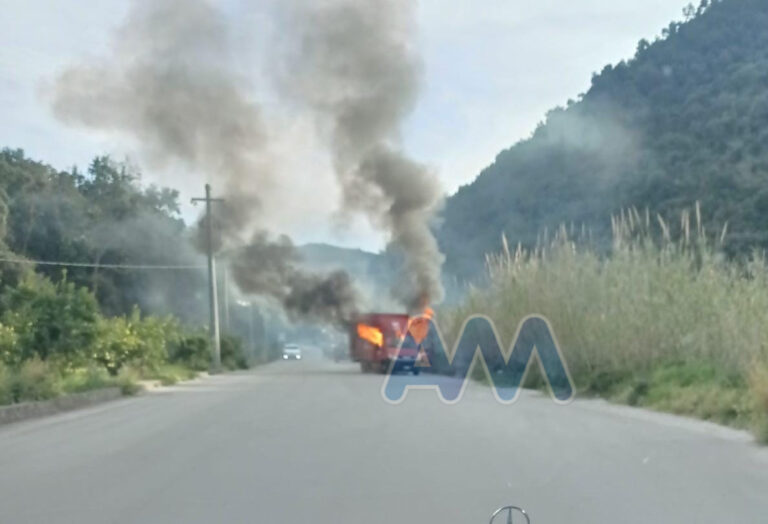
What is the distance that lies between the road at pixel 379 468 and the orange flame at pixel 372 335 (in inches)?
944

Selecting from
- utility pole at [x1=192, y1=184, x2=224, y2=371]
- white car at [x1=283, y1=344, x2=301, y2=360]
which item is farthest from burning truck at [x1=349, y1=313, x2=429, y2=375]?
white car at [x1=283, y1=344, x2=301, y2=360]

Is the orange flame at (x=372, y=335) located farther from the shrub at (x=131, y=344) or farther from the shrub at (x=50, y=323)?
the shrub at (x=50, y=323)

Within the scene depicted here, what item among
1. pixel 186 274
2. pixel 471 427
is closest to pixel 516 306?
pixel 471 427

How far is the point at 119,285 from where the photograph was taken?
203ft

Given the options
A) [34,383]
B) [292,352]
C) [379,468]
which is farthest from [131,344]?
[292,352]

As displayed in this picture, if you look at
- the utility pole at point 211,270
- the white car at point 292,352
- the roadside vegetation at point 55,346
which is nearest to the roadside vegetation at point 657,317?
the roadside vegetation at point 55,346

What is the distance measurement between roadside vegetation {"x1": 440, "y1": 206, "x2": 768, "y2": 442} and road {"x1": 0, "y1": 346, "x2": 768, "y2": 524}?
44.0 inches

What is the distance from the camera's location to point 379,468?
12359 mm

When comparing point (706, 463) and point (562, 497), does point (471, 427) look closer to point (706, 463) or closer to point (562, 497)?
point (706, 463)

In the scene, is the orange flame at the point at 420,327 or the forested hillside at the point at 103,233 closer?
the orange flame at the point at 420,327

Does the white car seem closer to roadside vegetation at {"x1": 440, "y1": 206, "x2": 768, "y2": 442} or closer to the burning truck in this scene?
the burning truck

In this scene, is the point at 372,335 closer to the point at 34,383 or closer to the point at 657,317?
the point at 657,317

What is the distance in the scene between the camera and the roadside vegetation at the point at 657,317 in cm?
2048

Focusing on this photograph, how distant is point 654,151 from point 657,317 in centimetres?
2015
